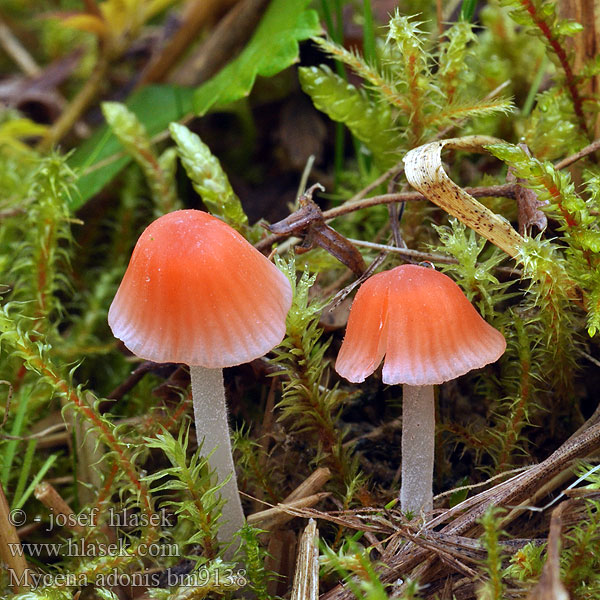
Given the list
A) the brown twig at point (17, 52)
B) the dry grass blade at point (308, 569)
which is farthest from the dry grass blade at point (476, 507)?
the brown twig at point (17, 52)

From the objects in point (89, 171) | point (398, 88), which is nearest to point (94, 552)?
point (89, 171)

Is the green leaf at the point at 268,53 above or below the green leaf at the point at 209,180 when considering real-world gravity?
above

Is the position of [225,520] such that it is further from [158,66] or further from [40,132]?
[158,66]

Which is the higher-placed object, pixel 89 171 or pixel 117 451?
pixel 89 171

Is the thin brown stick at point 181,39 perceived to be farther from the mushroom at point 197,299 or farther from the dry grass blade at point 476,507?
the dry grass blade at point 476,507

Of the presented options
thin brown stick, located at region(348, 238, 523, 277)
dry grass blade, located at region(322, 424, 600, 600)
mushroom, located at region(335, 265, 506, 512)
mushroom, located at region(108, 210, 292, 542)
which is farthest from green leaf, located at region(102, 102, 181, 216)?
dry grass blade, located at region(322, 424, 600, 600)

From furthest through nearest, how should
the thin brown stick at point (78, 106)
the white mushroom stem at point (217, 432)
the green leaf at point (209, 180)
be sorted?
the thin brown stick at point (78, 106) < the green leaf at point (209, 180) < the white mushroom stem at point (217, 432)

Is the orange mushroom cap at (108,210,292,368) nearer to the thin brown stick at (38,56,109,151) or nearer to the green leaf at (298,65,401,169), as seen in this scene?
the green leaf at (298,65,401,169)
